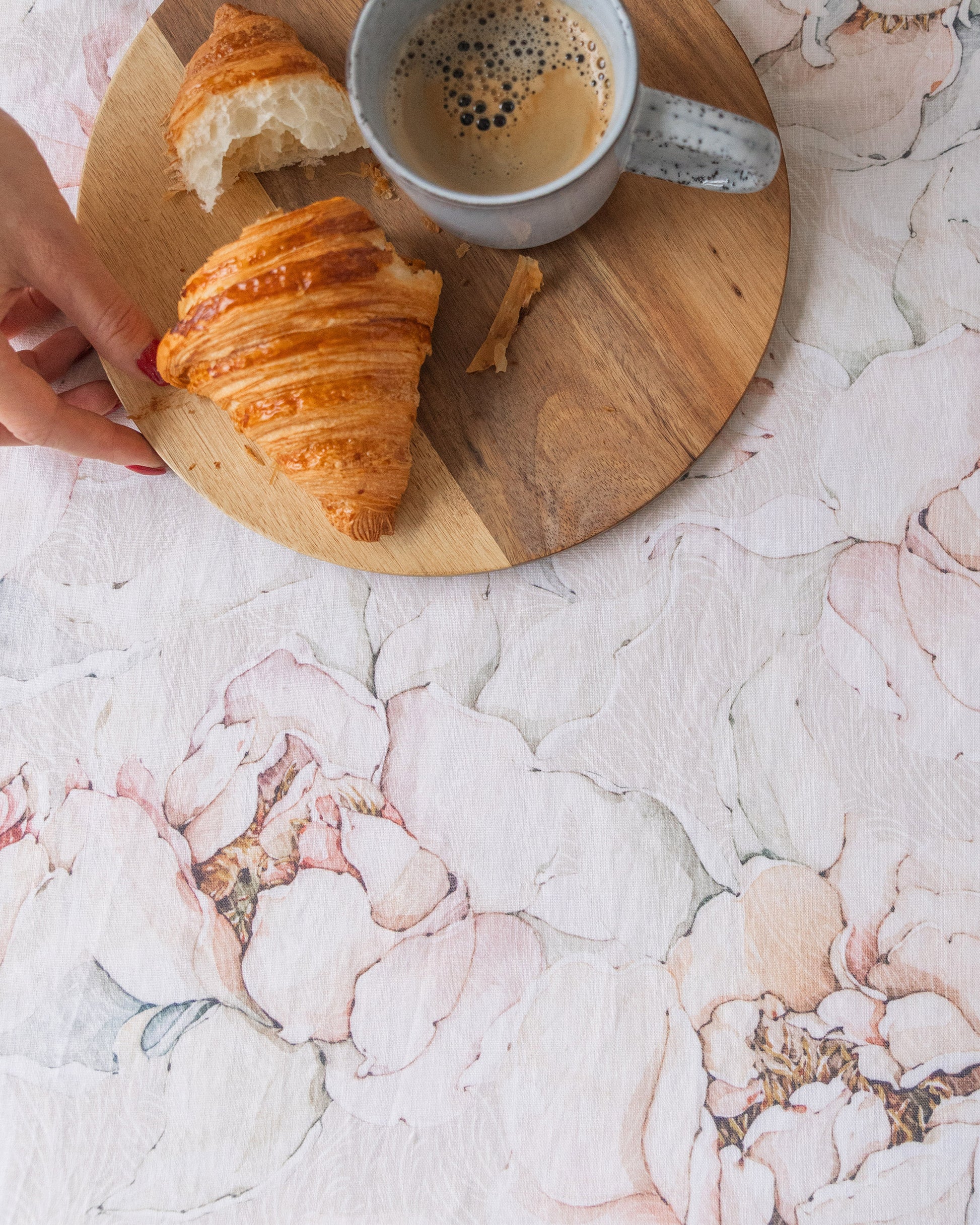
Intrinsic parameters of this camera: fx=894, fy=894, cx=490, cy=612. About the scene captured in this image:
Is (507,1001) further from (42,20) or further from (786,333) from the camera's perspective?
(42,20)

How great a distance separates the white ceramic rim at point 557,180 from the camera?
71cm

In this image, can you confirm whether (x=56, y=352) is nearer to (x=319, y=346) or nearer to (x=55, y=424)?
(x=55, y=424)

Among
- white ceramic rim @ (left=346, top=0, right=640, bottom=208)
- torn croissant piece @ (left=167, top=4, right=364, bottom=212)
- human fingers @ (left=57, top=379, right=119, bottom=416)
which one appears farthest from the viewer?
human fingers @ (left=57, top=379, right=119, bottom=416)

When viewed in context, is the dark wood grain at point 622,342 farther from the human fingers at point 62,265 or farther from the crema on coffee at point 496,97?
the human fingers at point 62,265

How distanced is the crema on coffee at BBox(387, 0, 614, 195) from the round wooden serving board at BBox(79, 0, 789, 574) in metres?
0.07

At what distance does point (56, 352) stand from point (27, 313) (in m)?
0.07

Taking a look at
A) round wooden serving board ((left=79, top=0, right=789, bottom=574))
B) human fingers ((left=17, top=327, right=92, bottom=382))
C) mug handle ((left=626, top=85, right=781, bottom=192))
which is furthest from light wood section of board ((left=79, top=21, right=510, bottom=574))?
mug handle ((left=626, top=85, right=781, bottom=192))

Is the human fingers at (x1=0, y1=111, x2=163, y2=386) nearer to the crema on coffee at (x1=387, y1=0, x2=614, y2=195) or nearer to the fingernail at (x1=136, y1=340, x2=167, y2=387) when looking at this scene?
the fingernail at (x1=136, y1=340, x2=167, y2=387)

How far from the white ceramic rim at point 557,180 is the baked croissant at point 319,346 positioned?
9 cm

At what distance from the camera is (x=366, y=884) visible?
0.93 metres

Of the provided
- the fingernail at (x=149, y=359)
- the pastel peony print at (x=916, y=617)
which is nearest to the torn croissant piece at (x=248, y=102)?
the fingernail at (x=149, y=359)

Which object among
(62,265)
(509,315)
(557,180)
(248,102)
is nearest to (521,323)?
(509,315)

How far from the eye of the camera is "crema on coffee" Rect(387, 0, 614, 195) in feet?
2.69

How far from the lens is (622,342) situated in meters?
0.86
